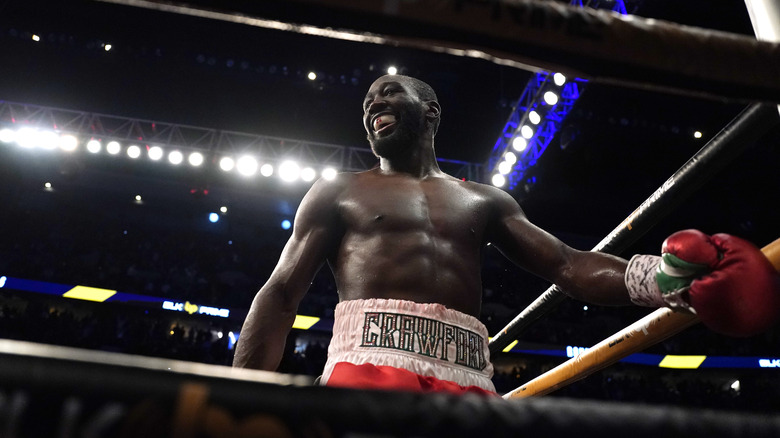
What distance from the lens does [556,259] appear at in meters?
1.59

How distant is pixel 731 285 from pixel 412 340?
2.21 feet

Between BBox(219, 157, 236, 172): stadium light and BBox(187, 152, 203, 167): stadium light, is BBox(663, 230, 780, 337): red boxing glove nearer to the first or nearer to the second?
BBox(219, 157, 236, 172): stadium light

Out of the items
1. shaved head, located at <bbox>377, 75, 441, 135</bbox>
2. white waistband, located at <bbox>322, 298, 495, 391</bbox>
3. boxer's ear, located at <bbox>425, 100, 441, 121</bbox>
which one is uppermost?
shaved head, located at <bbox>377, 75, 441, 135</bbox>

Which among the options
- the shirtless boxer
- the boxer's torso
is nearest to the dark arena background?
the shirtless boxer

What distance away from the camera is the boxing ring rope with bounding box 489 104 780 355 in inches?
42.9

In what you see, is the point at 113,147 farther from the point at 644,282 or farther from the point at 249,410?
the point at 249,410

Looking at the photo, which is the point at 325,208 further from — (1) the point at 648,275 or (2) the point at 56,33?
(2) the point at 56,33

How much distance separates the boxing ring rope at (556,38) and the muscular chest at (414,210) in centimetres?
83

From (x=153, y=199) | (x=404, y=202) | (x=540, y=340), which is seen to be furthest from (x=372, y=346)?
(x=153, y=199)

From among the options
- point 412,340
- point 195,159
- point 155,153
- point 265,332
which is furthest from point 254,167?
point 412,340

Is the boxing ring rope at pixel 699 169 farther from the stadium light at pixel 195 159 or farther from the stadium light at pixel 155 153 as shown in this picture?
the stadium light at pixel 155 153

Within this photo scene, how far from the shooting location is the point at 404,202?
1.66 meters

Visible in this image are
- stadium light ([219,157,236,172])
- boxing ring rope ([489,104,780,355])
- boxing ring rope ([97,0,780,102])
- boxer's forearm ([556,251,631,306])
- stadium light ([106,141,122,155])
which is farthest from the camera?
stadium light ([219,157,236,172])

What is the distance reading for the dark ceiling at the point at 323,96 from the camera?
8055 millimetres
